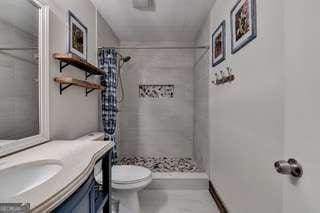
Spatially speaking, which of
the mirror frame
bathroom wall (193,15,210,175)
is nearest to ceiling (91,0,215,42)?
bathroom wall (193,15,210,175)

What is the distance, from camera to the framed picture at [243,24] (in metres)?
1.30

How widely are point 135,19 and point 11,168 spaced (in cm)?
231

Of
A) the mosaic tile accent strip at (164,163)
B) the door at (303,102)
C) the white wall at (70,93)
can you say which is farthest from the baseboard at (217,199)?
the white wall at (70,93)

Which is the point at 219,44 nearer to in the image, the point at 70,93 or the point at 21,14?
the point at 70,93

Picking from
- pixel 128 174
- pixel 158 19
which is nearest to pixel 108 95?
pixel 128 174

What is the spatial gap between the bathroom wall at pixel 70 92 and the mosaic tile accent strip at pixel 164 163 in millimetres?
1132

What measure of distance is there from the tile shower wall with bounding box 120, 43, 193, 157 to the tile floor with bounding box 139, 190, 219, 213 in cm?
123

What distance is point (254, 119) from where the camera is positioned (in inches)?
51.2

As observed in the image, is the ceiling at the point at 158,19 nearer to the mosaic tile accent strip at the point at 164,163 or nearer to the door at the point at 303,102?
the door at the point at 303,102

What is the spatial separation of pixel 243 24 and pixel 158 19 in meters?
1.48

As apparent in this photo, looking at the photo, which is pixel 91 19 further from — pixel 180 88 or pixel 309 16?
pixel 309 16

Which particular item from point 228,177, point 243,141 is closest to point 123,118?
point 228,177

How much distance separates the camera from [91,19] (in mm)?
2266

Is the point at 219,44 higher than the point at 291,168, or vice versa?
the point at 219,44
